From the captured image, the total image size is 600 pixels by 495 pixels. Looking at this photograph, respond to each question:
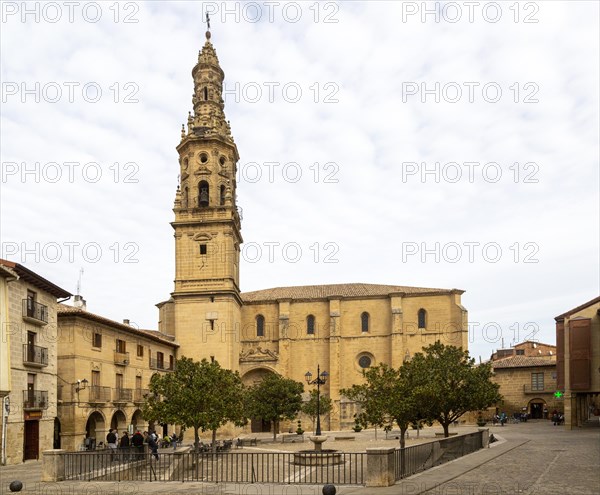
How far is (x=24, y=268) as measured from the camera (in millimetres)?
26328

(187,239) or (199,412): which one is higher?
(187,239)

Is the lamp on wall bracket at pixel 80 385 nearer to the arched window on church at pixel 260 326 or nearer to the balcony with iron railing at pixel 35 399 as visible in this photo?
the balcony with iron railing at pixel 35 399

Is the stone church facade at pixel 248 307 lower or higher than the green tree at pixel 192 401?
higher

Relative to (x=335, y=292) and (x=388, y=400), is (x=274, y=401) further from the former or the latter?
(x=388, y=400)

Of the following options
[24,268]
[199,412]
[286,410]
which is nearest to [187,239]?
[286,410]

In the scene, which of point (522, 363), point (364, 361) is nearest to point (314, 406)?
point (364, 361)

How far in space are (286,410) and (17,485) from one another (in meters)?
27.5

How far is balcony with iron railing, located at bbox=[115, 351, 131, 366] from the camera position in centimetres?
3728

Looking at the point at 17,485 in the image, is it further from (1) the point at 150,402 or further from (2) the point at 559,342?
(2) the point at 559,342

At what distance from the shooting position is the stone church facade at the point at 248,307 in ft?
162

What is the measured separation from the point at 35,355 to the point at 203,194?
24.8 metres

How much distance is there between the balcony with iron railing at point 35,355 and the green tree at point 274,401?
635 inches

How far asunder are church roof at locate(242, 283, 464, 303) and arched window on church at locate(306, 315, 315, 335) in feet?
5.56

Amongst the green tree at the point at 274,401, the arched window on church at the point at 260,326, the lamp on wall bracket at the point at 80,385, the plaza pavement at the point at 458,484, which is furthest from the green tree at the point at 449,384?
the arched window on church at the point at 260,326
